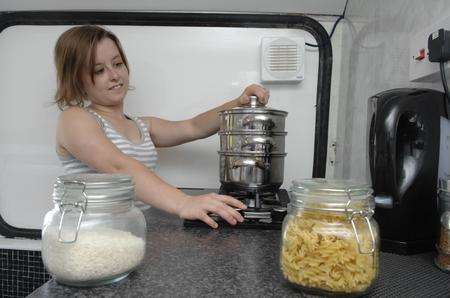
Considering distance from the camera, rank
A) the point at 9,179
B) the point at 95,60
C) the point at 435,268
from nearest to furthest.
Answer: the point at 435,268 → the point at 95,60 → the point at 9,179

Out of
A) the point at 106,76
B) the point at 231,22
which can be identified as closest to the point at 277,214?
the point at 106,76

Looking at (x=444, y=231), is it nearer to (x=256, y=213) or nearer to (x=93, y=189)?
(x=256, y=213)

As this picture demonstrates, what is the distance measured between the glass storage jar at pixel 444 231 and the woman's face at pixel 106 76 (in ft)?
2.84

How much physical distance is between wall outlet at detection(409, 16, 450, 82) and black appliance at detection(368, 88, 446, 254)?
81 millimetres

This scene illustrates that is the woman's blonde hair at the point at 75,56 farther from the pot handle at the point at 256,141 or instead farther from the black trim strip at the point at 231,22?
the pot handle at the point at 256,141

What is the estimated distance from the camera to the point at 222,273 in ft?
1.49

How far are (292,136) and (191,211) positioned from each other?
2.22 feet

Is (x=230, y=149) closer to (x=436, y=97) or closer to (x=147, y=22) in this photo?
(x=436, y=97)

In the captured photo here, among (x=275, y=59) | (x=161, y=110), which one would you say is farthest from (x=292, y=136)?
(x=161, y=110)

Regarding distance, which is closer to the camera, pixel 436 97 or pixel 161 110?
pixel 436 97

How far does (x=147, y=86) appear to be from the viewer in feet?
4.23

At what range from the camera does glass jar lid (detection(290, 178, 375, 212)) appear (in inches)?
15.7

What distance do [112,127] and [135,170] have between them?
291 millimetres

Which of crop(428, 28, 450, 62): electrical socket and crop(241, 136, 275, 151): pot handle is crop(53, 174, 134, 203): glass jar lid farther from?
crop(428, 28, 450, 62): electrical socket
